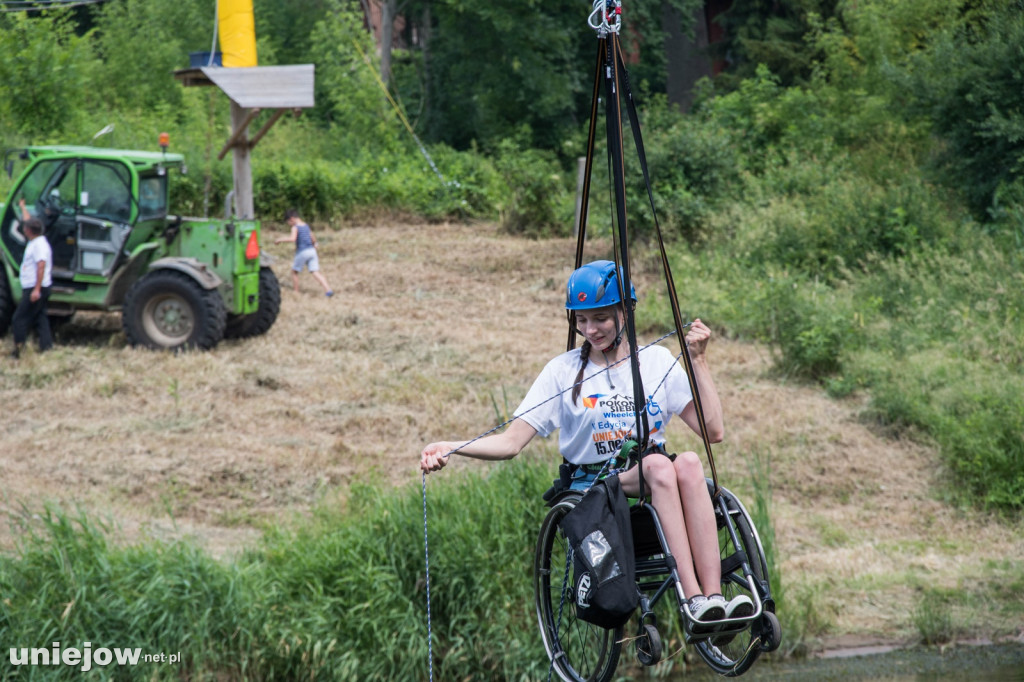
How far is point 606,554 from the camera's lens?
3.68 m

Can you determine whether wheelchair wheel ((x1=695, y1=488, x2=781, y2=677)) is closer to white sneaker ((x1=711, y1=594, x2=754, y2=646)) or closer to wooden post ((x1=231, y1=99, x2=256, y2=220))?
white sneaker ((x1=711, y1=594, x2=754, y2=646))

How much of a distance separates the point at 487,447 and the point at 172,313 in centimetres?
893

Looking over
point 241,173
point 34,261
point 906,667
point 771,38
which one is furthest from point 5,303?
point 771,38

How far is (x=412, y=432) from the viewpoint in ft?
34.4

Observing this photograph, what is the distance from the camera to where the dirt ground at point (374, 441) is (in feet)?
29.0

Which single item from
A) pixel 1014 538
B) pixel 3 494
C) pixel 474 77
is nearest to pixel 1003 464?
pixel 1014 538

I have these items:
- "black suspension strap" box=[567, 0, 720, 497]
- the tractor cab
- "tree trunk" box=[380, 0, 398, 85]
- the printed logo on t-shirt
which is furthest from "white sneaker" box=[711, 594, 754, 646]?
"tree trunk" box=[380, 0, 398, 85]

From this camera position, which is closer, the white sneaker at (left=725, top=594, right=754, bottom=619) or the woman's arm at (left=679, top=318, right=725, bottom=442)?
the white sneaker at (left=725, top=594, right=754, bottom=619)

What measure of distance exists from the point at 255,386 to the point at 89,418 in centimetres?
158

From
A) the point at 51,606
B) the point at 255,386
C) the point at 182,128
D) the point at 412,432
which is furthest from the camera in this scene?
the point at 182,128

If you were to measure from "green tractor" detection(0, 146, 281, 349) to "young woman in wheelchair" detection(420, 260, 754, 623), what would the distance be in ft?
27.8

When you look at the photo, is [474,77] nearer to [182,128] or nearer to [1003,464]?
[182,128]

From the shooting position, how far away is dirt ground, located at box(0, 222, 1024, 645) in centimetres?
884

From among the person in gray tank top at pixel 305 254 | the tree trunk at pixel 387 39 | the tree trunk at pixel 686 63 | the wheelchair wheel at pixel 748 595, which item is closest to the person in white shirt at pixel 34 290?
the person in gray tank top at pixel 305 254
